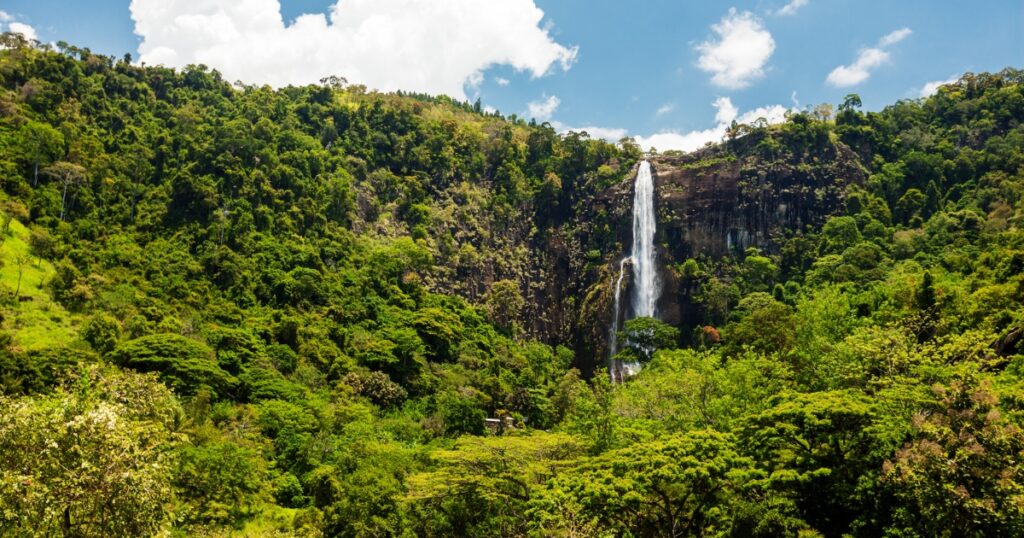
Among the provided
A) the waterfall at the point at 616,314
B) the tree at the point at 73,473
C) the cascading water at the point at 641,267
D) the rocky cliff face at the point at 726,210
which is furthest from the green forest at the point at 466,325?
the cascading water at the point at 641,267

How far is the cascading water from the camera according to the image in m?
64.9

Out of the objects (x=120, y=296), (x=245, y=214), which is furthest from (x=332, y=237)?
(x=120, y=296)

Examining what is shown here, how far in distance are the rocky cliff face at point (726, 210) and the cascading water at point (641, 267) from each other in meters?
0.77

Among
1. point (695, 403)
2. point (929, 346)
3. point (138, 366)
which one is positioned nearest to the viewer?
point (929, 346)

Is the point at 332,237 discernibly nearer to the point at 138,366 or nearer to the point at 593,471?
the point at 138,366

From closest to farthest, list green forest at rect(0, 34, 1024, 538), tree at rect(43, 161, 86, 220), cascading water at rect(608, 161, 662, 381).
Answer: green forest at rect(0, 34, 1024, 538) → tree at rect(43, 161, 86, 220) → cascading water at rect(608, 161, 662, 381)

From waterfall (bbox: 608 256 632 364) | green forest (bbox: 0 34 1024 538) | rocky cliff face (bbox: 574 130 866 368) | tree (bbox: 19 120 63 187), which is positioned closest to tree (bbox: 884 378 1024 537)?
green forest (bbox: 0 34 1024 538)

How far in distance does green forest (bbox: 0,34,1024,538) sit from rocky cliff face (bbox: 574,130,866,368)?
1.71ft

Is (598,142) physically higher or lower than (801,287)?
higher

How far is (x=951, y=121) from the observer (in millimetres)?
72938

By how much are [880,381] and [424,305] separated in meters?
45.1

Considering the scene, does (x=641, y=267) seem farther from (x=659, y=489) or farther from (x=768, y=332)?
(x=659, y=489)

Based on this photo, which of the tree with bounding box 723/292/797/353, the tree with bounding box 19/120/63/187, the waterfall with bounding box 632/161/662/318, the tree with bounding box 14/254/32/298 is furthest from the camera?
the waterfall with bounding box 632/161/662/318

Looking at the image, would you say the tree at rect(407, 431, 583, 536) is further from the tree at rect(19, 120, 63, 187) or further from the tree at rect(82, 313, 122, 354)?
the tree at rect(19, 120, 63, 187)
